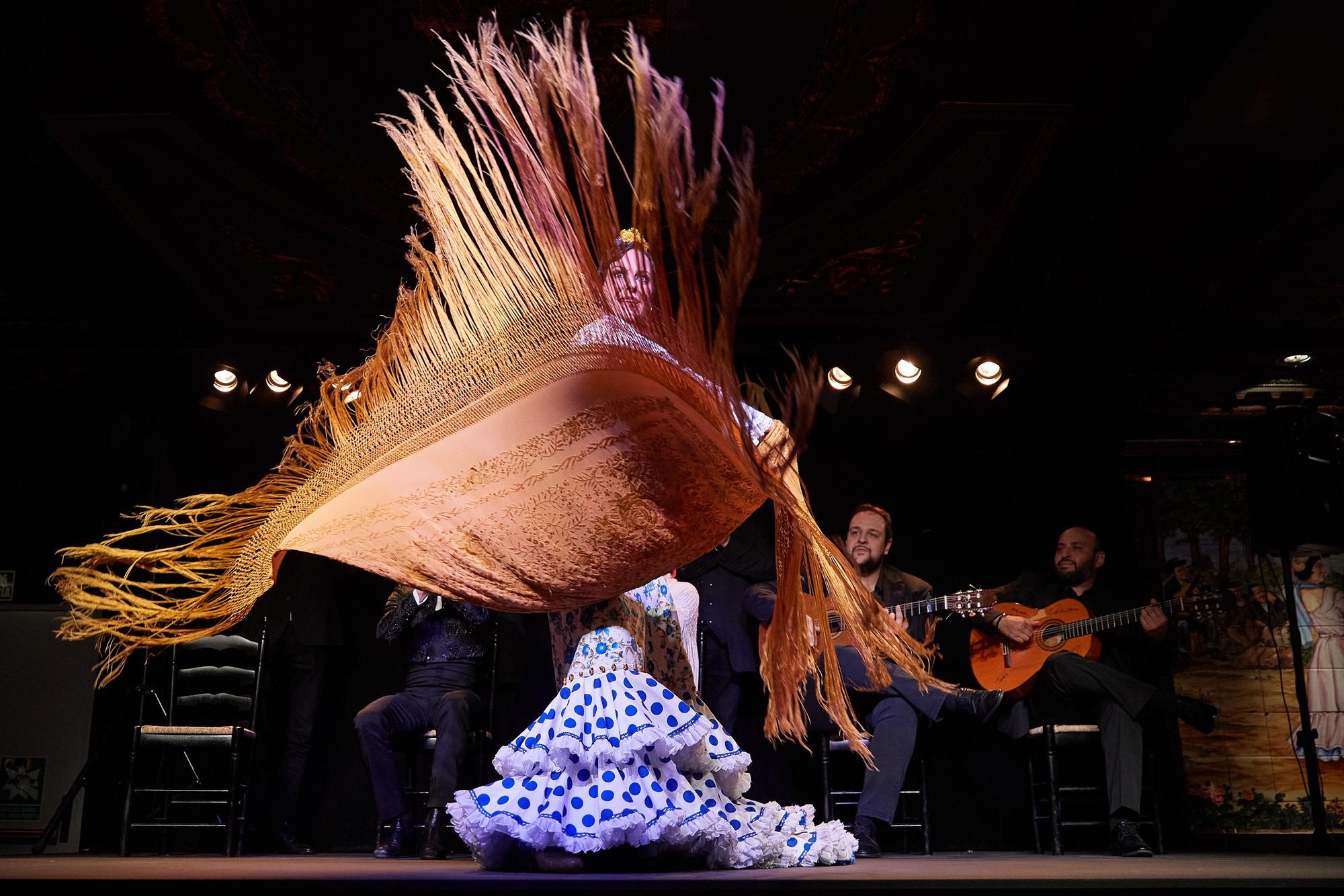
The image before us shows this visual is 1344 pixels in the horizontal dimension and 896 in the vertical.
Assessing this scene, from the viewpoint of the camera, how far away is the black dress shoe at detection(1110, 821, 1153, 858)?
4043 millimetres

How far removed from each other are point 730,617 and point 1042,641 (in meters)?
1.37

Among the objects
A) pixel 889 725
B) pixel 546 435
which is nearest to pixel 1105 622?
pixel 889 725

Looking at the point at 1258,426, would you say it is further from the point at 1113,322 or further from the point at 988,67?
the point at 988,67

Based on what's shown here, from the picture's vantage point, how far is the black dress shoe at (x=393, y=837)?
13.9 ft

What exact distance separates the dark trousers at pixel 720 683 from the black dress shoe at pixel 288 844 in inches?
76.1

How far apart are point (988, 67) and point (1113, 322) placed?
7.09 ft

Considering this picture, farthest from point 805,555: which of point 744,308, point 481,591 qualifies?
point 744,308

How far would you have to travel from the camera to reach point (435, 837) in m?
3.98

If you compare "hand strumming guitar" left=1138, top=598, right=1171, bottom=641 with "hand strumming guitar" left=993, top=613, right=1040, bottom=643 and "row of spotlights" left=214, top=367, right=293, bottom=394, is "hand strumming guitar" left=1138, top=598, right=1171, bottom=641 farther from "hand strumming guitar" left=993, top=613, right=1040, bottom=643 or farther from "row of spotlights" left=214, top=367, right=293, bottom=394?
"row of spotlights" left=214, top=367, right=293, bottom=394

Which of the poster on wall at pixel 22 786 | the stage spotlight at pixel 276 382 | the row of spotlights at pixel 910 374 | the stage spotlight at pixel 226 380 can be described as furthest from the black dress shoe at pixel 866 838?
the poster on wall at pixel 22 786

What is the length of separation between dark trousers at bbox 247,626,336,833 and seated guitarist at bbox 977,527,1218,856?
3.12 m

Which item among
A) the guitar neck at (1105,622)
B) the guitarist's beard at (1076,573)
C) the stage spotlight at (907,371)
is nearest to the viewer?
the guitar neck at (1105,622)

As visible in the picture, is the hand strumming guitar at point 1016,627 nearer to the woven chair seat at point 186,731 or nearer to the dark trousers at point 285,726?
the dark trousers at point 285,726

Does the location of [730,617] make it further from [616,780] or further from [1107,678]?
[616,780]
